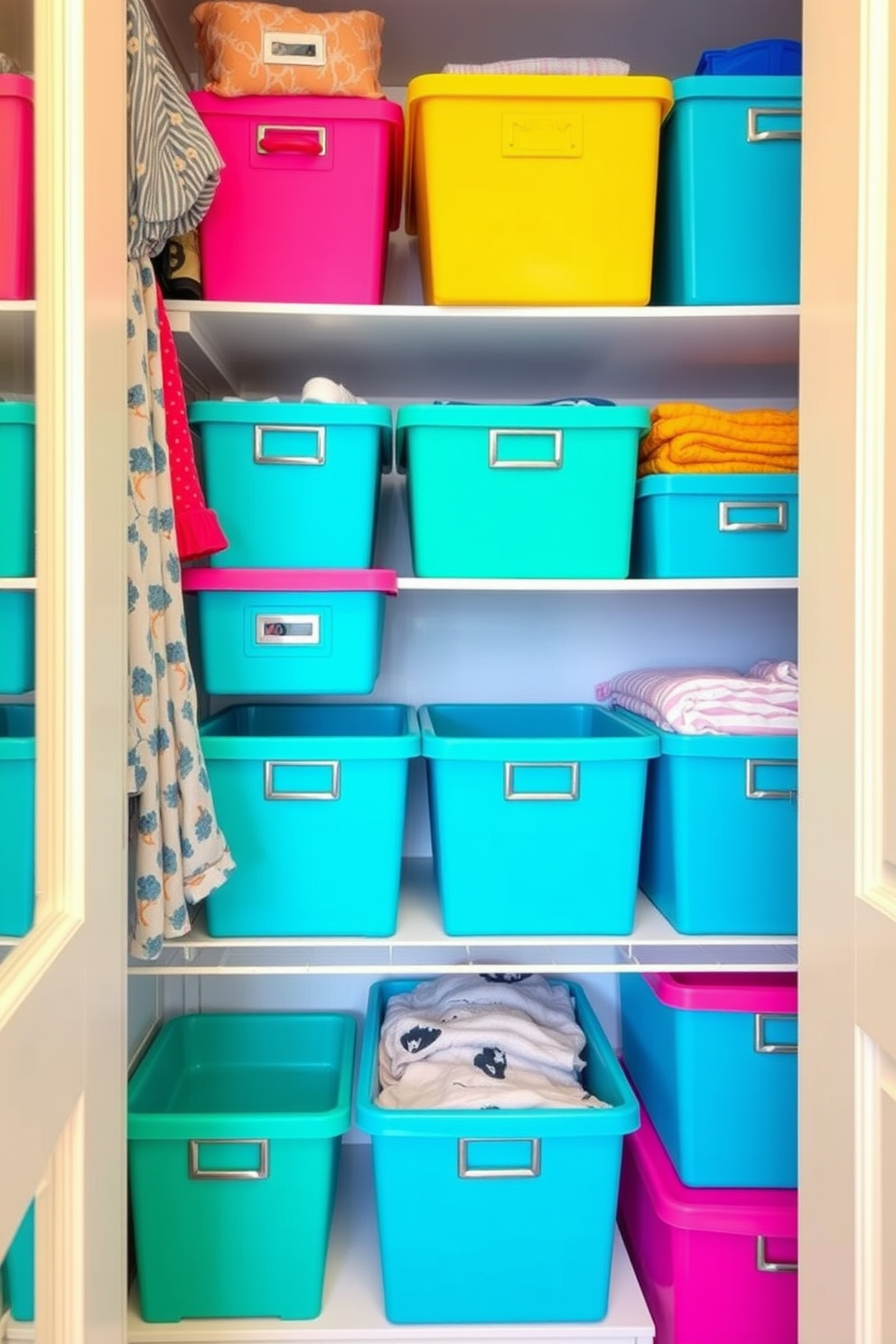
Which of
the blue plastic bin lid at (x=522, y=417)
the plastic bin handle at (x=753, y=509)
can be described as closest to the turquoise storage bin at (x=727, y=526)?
the plastic bin handle at (x=753, y=509)

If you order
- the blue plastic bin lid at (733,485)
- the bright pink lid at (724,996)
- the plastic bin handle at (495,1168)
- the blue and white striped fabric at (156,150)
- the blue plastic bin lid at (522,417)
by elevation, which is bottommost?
the plastic bin handle at (495,1168)

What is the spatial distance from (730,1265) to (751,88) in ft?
5.22

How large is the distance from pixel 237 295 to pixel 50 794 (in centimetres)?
86

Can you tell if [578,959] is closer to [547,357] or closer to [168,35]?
[547,357]

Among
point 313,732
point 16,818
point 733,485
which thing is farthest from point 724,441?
A: point 16,818

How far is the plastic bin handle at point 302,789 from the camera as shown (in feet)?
4.29

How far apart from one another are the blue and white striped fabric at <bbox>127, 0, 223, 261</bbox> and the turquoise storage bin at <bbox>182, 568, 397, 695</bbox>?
1.46 ft

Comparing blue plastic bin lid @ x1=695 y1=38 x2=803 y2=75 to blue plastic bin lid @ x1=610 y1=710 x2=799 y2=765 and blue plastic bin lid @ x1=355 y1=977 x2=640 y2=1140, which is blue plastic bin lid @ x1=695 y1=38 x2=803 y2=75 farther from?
blue plastic bin lid @ x1=355 y1=977 x2=640 y2=1140

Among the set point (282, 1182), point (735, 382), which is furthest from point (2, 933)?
point (735, 382)

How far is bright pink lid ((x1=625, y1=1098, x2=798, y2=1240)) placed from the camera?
1.30m

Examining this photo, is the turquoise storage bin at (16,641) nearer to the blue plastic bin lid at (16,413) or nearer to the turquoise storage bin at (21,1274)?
the blue plastic bin lid at (16,413)

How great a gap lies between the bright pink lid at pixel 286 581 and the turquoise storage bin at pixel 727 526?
0.41 metres

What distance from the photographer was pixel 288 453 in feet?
4.34

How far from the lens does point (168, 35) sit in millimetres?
1517
